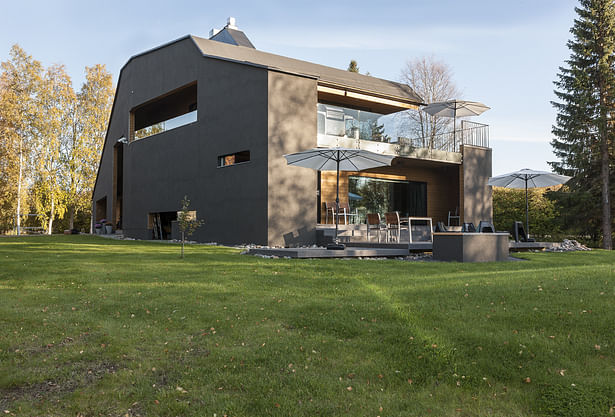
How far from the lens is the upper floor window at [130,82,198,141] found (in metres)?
18.6

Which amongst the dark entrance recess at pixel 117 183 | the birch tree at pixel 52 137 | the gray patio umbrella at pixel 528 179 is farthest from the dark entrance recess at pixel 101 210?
the gray patio umbrella at pixel 528 179

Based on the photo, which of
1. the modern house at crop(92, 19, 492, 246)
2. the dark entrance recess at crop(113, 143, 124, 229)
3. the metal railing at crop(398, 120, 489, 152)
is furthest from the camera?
the dark entrance recess at crop(113, 143, 124, 229)

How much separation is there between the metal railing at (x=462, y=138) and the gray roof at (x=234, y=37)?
433 inches

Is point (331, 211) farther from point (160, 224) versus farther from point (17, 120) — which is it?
point (17, 120)

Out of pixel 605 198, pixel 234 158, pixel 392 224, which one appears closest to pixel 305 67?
pixel 234 158

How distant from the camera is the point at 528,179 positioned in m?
15.6

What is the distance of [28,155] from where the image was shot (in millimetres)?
28734

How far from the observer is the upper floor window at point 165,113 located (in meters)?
18.6

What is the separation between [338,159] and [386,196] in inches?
320

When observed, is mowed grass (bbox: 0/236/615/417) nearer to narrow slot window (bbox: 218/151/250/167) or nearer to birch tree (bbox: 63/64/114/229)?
narrow slot window (bbox: 218/151/250/167)

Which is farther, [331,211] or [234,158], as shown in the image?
[331,211]

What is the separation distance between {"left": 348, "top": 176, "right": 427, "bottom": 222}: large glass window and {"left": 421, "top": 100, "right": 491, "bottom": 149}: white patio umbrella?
361 centimetres

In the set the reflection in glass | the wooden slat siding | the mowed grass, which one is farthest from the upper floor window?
the mowed grass

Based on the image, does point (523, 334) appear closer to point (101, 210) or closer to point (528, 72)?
point (528, 72)
